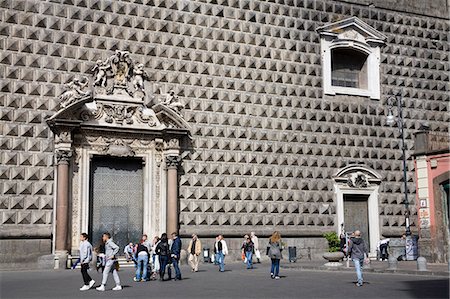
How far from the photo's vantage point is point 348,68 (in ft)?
84.6

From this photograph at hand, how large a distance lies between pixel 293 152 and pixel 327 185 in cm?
181

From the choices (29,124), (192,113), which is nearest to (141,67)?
(192,113)

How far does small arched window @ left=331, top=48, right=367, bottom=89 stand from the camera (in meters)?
25.5

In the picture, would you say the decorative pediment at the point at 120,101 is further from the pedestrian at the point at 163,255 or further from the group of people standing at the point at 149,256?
the pedestrian at the point at 163,255

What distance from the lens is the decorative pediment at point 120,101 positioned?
20.5m

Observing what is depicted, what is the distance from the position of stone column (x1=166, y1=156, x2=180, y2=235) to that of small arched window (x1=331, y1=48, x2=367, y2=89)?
25.2 feet

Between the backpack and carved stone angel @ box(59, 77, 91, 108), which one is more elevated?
carved stone angel @ box(59, 77, 91, 108)

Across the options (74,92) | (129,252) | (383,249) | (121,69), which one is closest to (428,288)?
(129,252)

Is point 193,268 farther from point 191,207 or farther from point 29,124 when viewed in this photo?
point 29,124

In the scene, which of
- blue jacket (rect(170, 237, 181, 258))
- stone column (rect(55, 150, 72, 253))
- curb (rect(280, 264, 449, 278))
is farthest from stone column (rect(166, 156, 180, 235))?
blue jacket (rect(170, 237, 181, 258))

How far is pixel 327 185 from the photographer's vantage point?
2402cm

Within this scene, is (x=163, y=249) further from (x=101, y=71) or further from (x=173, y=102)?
(x=101, y=71)

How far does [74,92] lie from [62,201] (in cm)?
343

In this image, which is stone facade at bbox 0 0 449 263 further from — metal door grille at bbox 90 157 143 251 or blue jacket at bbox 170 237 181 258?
blue jacket at bbox 170 237 181 258
